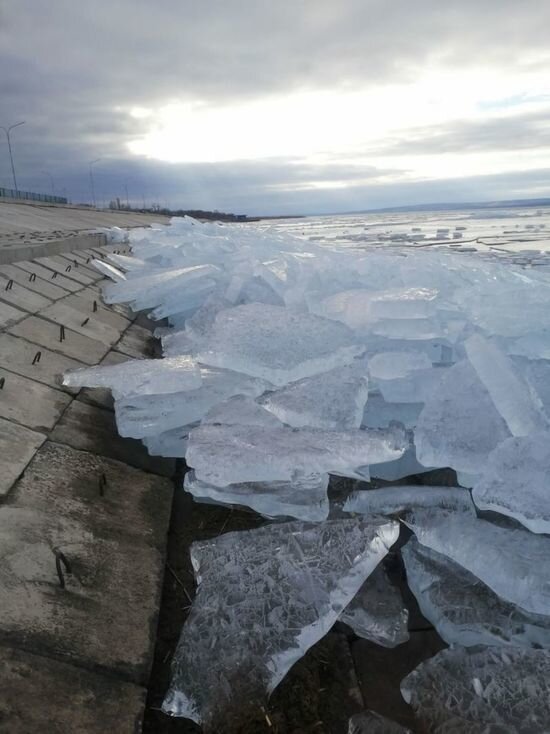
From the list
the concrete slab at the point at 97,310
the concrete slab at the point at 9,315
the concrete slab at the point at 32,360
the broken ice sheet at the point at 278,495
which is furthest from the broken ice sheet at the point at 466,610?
the concrete slab at the point at 97,310

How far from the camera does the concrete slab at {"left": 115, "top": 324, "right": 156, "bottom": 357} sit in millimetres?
4277

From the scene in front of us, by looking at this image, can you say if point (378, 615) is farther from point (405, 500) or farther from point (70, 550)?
point (70, 550)

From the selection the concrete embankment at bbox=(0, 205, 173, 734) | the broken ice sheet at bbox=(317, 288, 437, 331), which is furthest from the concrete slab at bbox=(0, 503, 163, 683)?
the broken ice sheet at bbox=(317, 288, 437, 331)

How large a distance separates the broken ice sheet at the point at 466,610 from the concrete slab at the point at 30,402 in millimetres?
1687

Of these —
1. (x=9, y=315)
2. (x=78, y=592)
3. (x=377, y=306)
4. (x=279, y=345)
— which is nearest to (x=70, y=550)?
(x=78, y=592)

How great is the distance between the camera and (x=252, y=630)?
1.74 m

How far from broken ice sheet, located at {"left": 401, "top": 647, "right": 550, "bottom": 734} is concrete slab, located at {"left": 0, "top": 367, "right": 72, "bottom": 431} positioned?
180 centimetres

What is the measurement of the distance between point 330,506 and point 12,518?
126 cm

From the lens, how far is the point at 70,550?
1881 mm

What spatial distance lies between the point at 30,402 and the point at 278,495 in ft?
4.10

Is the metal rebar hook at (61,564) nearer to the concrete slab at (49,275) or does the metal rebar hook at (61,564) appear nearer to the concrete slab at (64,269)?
the concrete slab at (49,275)

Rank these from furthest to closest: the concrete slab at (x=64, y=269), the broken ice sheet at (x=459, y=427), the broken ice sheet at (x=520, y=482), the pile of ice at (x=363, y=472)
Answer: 1. the concrete slab at (x=64, y=269)
2. the broken ice sheet at (x=459, y=427)
3. the broken ice sheet at (x=520, y=482)
4. the pile of ice at (x=363, y=472)

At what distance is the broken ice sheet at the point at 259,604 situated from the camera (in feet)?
5.22

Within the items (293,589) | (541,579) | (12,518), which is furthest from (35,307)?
(541,579)
